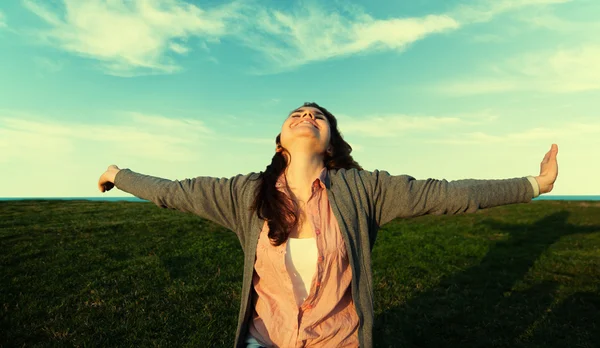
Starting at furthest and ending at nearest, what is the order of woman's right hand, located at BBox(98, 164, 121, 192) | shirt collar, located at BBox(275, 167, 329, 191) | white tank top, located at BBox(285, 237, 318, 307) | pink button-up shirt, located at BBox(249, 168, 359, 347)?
woman's right hand, located at BBox(98, 164, 121, 192) → shirt collar, located at BBox(275, 167, 329, 191) → white tank top, located at BBox(285, 237, 318, 307) → pink button-up shirt, located at BBox(249, 168, 359, 347)

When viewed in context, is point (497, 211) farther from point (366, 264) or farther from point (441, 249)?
point (366, 264)

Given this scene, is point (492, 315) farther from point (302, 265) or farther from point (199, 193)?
point (199, 193)

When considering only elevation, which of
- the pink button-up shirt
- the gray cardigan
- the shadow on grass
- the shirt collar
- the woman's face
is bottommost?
the shadow on grass

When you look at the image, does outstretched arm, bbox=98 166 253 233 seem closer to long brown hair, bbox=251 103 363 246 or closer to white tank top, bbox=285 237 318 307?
long brown hair, bbox=251 103 363 246

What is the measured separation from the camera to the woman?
4.08 meters

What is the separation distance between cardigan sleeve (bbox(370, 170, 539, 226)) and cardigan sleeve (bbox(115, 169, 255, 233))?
1316mm

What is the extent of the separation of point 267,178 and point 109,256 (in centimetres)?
1161

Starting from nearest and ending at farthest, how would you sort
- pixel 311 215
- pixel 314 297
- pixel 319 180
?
pixel 314 297 → pixel 311 215 → pixel 319 180

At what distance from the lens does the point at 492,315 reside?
9.24m

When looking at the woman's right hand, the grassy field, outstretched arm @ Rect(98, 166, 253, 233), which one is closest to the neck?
outstretched arm @ Rect(98, 166, 253, 233)

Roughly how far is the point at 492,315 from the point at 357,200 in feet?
21.3

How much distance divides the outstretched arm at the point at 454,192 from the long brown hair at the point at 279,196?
74 centimetres

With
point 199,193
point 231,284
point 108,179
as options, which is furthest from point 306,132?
point 231,284

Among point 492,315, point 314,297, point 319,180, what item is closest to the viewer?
point 314,297
